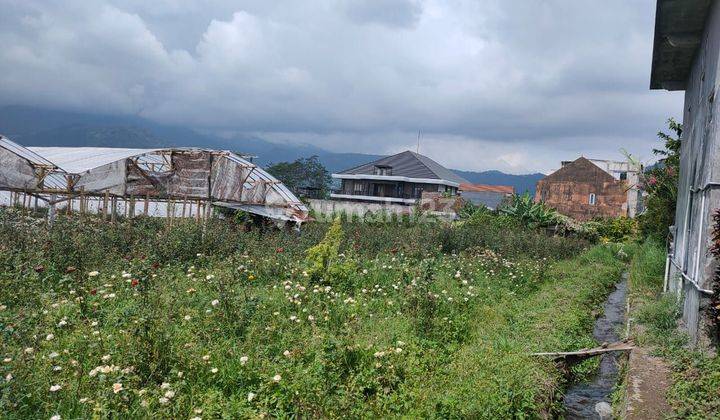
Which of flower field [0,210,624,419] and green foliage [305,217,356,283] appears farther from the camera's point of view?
green foliage [305,217,356,283]

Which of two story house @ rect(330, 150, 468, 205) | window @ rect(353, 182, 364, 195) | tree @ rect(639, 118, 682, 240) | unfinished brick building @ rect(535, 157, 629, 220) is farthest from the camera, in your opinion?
window @ rect(353, 182, 364, 195)

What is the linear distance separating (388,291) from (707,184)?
5.23 meters

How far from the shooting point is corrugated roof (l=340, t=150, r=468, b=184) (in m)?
61.1

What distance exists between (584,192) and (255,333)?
55162 mm

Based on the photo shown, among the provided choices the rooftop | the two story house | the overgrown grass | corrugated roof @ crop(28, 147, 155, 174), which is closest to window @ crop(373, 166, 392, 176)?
the two story house

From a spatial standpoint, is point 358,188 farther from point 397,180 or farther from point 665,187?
point 665,187

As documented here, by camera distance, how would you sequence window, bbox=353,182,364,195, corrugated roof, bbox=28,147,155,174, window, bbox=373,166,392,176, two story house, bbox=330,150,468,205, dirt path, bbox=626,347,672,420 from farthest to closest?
1. window, bbox=353,182,364,195
2. window, bbox=373,166,392,176
3. two story house, bbox=330,150,468,205
4. corrugated roof, bbox=28,147,155,174
5. dirt path, bbox=626,347,672,420

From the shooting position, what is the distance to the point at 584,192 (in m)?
56.5

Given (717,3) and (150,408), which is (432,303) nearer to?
(150,408)

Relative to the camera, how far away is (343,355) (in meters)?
6.39

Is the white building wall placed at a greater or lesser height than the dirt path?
greater

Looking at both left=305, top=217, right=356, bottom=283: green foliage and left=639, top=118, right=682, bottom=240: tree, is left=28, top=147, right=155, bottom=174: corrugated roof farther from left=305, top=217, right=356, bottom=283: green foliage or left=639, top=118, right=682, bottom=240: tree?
left=639, top=118, right=682, bottom=240: tree

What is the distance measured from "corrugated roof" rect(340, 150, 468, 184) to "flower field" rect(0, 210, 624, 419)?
4862cm

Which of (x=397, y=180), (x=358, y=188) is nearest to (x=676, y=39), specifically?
(x=397, y=180)
